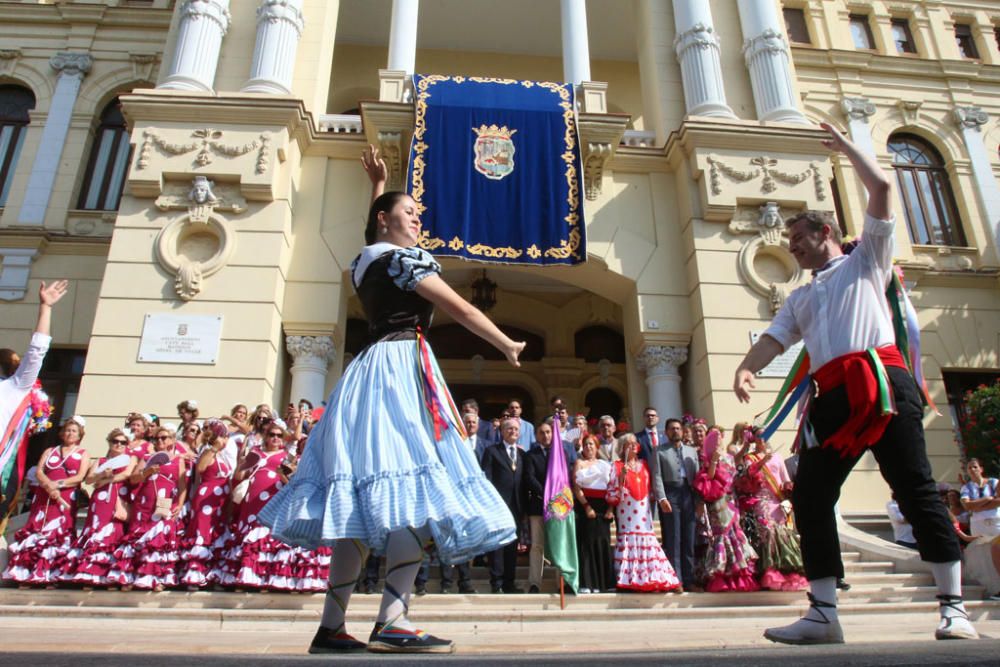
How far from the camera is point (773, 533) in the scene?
7043 mm

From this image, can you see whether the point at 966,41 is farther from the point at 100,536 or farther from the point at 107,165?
the point at 100,536

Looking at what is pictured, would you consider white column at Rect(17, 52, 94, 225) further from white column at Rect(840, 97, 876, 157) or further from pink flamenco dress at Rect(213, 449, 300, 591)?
white column at Rect(840, 97, 876, 157)

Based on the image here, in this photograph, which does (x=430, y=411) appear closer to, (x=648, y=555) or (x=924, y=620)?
(x=648, y=555)

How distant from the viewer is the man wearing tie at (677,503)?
720 centimetres

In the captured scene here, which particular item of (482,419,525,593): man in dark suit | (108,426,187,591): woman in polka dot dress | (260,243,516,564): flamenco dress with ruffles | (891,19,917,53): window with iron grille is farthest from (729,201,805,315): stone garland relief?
(891,19,917,53): window with iron grille

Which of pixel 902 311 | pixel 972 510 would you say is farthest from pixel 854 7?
pixel 902 311

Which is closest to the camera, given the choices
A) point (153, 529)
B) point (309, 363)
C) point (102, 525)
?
point (153, 529)

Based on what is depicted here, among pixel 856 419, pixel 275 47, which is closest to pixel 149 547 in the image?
pixel 856 419

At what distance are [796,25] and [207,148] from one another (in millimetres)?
15024

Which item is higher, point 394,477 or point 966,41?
point 966,41

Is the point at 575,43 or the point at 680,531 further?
the point at 575,43

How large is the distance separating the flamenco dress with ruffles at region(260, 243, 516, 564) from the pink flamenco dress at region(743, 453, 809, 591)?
15.5 ft

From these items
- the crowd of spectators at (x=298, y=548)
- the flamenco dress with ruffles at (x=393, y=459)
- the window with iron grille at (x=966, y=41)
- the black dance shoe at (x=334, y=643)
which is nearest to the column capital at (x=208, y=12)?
the crowd of spectators at (x=298, y=548)

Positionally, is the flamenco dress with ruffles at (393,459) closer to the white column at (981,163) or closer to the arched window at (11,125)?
the arched window at (11,125)
